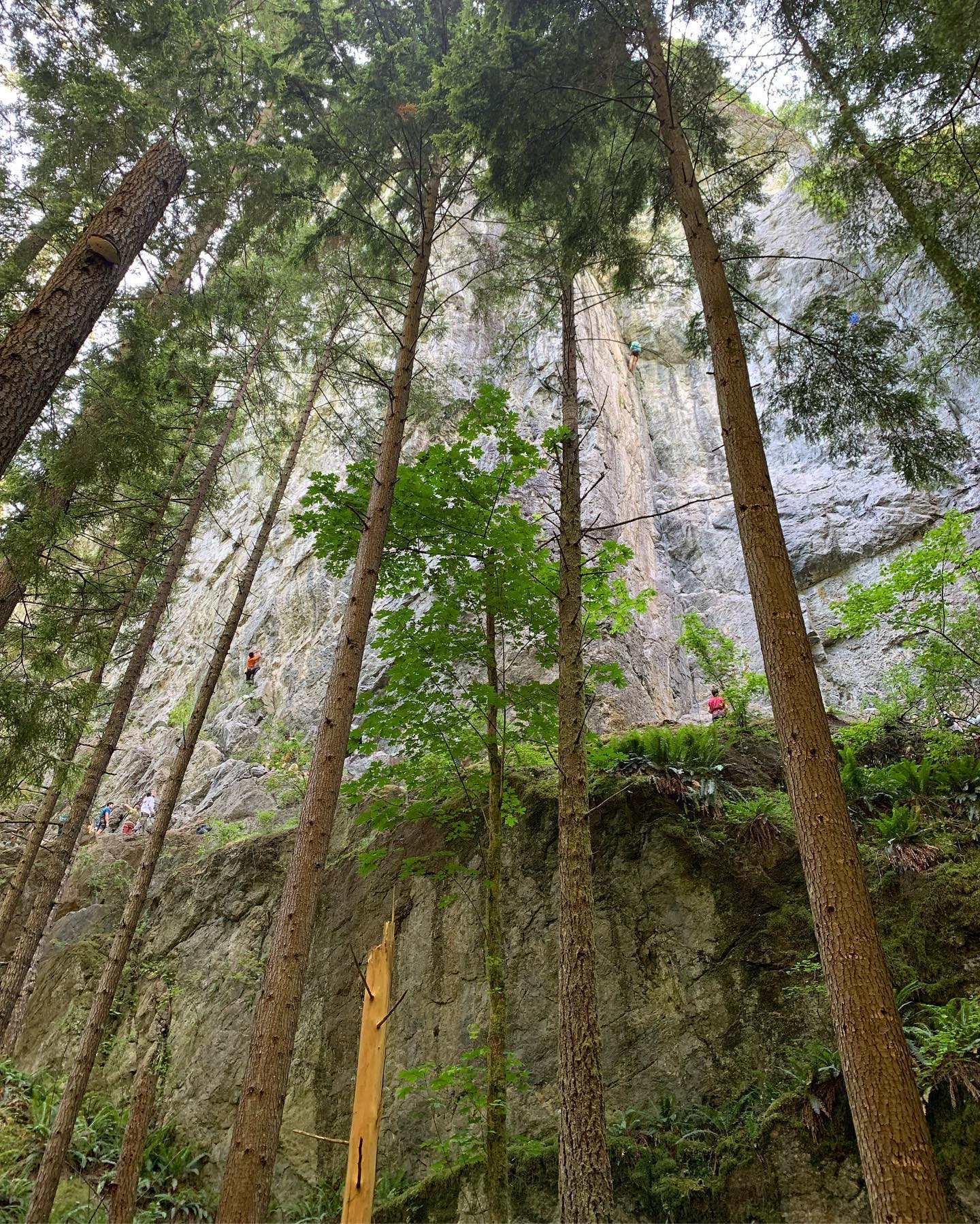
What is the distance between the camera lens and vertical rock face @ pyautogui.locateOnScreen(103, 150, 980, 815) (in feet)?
57.2

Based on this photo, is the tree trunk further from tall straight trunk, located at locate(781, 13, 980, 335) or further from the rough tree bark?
tall straight trunk, located at locate(781, 13, 980, 335)

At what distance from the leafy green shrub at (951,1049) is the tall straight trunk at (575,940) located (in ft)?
7.67

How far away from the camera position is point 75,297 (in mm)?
5688

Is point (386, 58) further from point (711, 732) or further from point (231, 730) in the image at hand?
point (231, 730)

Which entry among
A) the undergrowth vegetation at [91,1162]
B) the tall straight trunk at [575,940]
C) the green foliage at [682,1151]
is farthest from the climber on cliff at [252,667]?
the green foliage at [682,1151]

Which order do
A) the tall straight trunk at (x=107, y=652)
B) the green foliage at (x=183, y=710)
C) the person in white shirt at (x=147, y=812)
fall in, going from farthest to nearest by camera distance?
the green foliage at (x=183, y=710) → the person in white shirt at (x=147, y=812) → the tall straight trunk at (x=107, y=652)

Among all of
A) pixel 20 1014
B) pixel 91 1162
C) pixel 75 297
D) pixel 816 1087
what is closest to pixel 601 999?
pixel 816 1087

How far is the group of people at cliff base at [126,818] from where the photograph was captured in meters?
17.5

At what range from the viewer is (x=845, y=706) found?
53.2ft

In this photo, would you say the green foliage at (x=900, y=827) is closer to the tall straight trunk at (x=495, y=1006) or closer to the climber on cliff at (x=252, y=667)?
the tall straight trunk at (x=495, y=1006)

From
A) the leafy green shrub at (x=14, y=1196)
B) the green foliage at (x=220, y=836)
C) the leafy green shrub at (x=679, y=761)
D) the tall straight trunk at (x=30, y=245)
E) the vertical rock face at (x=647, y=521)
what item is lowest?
the leafy green shrub at (x=14, y=1196)

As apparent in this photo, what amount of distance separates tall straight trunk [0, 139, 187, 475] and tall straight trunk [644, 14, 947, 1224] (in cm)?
509

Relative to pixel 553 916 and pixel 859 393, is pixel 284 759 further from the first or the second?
pixel 859 393

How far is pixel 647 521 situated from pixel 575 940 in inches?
718
